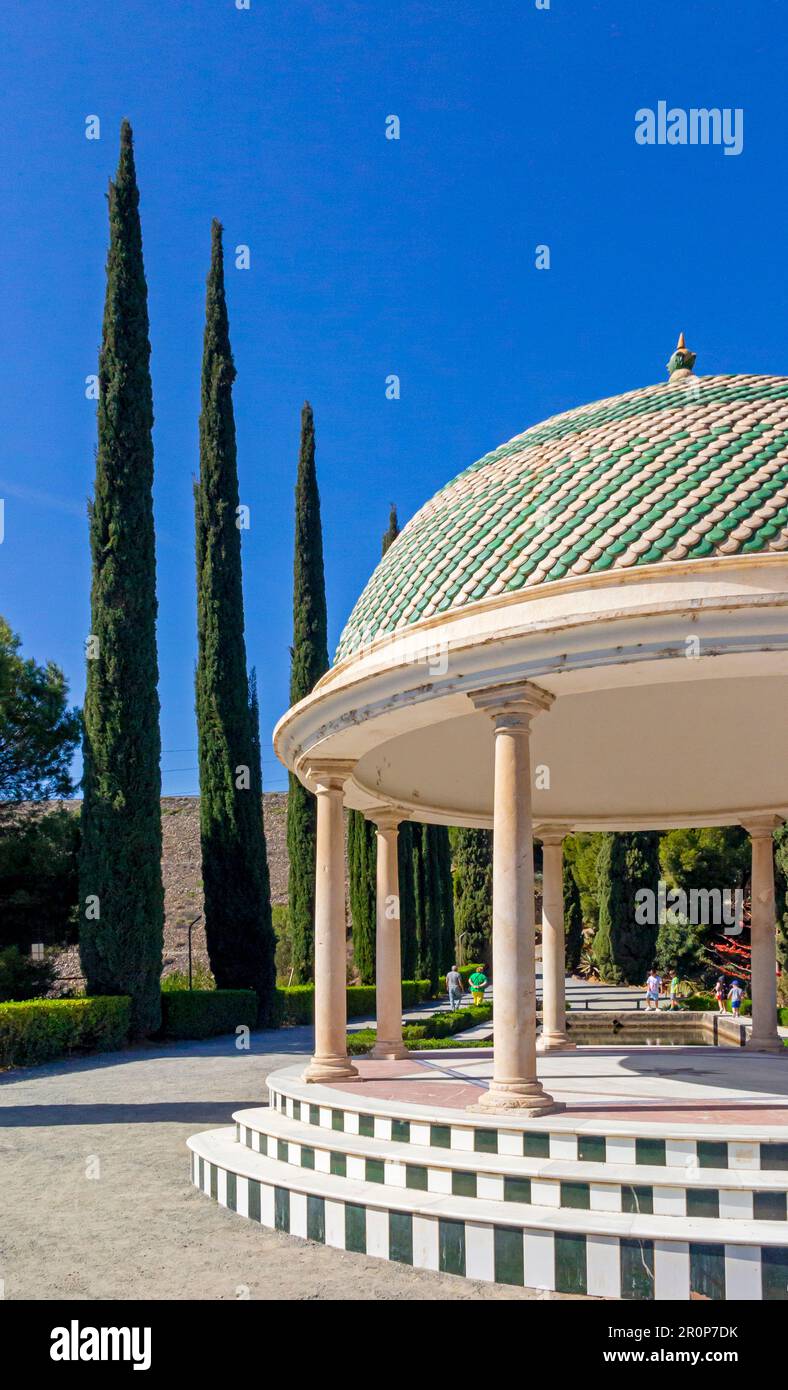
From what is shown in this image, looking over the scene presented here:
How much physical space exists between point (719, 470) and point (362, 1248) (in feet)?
21.8

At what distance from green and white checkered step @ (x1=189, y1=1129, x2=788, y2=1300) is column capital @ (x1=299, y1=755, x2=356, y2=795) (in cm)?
430

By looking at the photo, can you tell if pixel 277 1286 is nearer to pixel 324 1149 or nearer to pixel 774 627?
pixel 324 1149

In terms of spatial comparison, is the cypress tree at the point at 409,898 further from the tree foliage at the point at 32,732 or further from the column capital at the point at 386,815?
the column capital at the point at 386,815

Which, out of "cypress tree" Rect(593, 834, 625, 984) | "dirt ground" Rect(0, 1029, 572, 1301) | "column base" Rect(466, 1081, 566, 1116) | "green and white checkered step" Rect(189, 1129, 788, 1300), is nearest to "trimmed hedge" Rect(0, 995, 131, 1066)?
"dirt ground" Rect(0, 1029, 572, 1301)

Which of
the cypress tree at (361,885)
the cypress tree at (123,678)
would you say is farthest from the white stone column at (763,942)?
the cypress tree at (361,885)

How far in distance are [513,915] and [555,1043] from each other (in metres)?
8.46

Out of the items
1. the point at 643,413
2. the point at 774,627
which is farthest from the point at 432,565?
the point at 774,627

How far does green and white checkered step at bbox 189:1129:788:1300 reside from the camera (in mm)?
6539

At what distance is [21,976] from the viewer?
25.5m

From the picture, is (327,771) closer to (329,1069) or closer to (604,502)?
(329,1069)

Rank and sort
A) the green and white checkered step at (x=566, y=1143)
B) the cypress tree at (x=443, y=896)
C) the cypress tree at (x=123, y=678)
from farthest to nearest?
the cypress tree at (x=443, y=896) → the cypress tree at (x=123, y=678) → the green and white checkered step at (x=566, y=1143)

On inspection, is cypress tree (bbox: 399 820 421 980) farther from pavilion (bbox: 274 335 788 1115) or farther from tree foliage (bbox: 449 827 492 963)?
pavilion (bbox: 274 335 788 1115)

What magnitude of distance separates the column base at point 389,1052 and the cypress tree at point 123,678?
472 inches

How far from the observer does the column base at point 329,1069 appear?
11.3m
